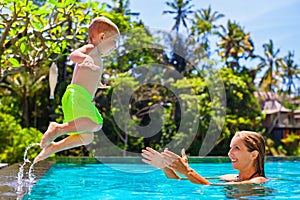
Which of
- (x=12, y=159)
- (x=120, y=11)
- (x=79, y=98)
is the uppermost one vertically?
(x=120, y=11)

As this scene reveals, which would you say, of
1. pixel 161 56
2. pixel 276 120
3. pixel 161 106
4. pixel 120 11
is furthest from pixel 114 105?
pixel 276 120

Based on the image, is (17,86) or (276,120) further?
(276,120)

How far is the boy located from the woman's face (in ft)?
4.56

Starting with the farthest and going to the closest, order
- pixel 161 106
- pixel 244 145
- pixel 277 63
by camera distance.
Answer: pixel 277 63 < pixel 161 106 < pixel 244 145

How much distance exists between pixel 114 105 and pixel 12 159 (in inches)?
302

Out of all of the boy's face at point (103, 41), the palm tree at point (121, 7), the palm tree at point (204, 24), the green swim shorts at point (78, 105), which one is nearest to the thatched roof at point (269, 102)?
the palm tree at point (204, 24)

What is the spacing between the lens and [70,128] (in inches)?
127

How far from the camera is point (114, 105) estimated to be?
17.9 metres

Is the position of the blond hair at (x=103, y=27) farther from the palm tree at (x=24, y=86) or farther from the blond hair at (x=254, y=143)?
the palm tree at (x=24, y=86)

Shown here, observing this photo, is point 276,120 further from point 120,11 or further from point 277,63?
point 120,11

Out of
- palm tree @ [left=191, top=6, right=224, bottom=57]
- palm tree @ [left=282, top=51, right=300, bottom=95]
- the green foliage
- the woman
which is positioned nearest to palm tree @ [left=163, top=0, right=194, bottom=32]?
palm tree @ [left=191, top=6, right=224, bottom=57]

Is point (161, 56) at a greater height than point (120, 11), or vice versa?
point (120, 11)

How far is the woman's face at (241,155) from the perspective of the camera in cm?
392

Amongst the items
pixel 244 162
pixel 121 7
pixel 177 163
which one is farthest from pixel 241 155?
pixel 121 7
